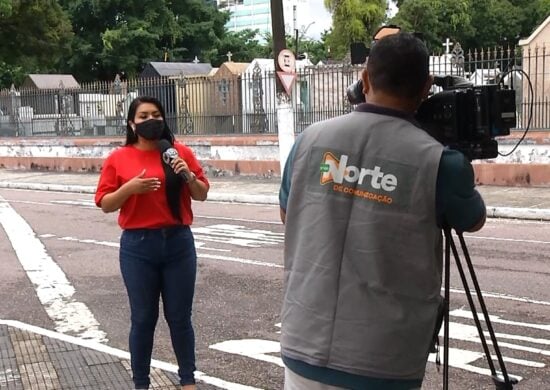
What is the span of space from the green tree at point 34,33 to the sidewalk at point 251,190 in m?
12.9

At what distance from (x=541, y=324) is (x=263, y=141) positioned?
13610mm

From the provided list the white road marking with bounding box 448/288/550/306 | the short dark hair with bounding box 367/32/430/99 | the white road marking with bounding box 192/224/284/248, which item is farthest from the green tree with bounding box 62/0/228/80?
the short dark hair with bounding box 367/32/430/99

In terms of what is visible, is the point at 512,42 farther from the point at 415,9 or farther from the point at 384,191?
the point at 384,191

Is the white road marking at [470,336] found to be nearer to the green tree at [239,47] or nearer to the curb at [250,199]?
the curb at [250,199]

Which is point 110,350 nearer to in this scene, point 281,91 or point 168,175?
point 168,175

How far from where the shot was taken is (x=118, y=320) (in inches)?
249

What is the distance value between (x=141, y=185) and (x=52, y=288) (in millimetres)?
4091

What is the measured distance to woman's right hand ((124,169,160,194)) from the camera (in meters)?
4.02

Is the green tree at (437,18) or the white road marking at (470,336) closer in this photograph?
the white road marking at (470,336)

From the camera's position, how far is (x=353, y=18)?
46.5 metres

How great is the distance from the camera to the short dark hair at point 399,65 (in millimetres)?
2178

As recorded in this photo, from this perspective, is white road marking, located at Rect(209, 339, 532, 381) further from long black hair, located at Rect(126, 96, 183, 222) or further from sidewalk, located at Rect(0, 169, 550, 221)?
sidewalk, located at Rect(0, 169, 550, 221)

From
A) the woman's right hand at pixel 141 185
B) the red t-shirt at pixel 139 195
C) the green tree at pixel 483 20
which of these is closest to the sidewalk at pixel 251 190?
the red t-shirt at pixel 139 195

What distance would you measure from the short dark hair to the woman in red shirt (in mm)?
2046
